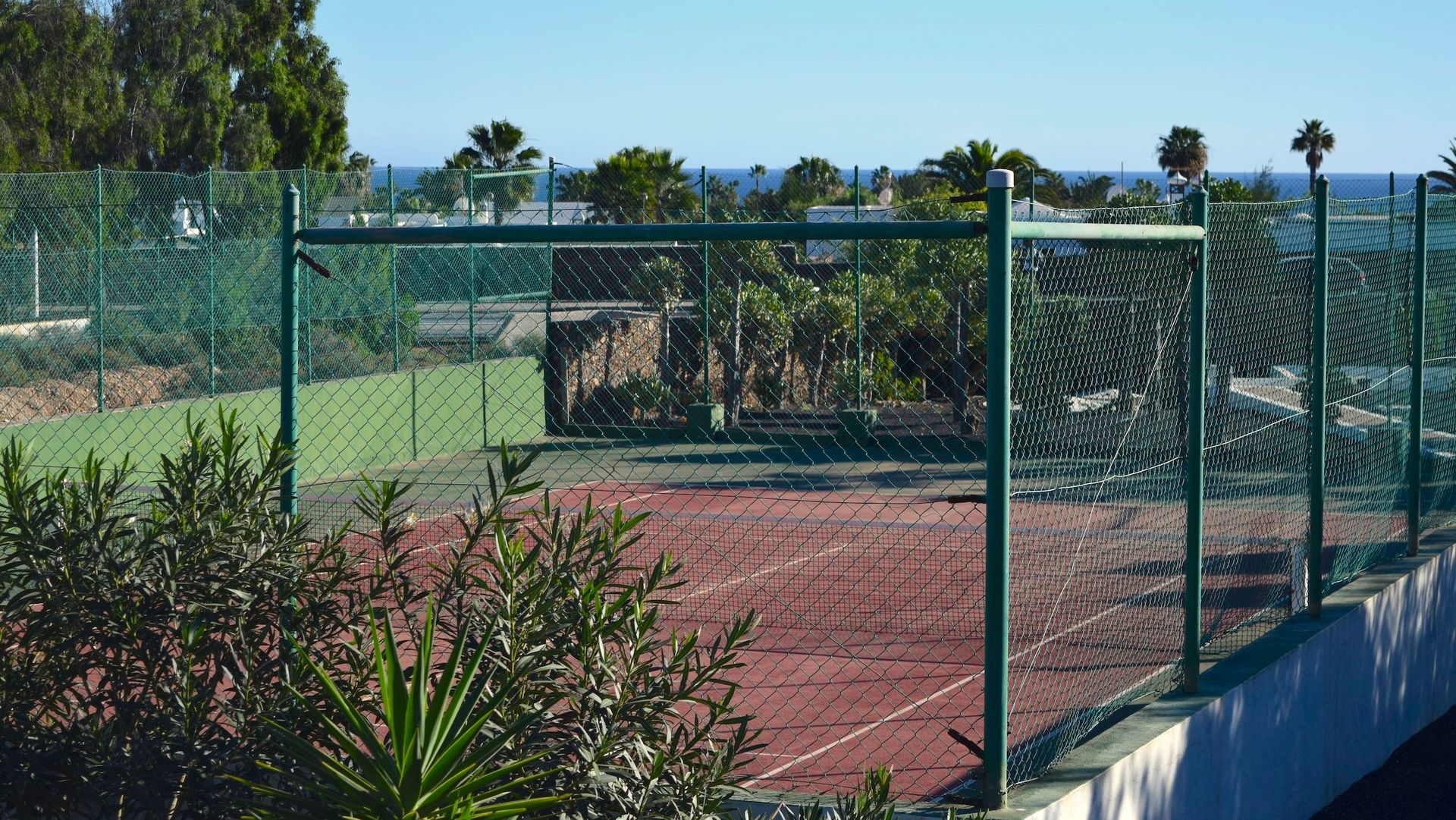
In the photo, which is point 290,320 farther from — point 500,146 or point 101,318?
point 500,146

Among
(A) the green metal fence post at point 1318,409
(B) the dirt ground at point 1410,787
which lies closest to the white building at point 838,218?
(B) the dirt ground at point 1410,787

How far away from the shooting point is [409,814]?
292cm

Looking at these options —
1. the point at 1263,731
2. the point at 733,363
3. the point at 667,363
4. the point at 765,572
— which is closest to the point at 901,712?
the point at 1263,731

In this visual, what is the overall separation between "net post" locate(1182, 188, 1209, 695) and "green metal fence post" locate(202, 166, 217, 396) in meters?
11.5

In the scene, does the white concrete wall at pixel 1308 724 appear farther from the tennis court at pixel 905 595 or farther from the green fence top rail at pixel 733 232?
the green fence top rail at pixel 733 232

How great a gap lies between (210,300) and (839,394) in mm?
7094

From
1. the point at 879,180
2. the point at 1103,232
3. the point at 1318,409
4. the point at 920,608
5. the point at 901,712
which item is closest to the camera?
the point at 1103,232

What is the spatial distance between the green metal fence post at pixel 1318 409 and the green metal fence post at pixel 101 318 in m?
11.1

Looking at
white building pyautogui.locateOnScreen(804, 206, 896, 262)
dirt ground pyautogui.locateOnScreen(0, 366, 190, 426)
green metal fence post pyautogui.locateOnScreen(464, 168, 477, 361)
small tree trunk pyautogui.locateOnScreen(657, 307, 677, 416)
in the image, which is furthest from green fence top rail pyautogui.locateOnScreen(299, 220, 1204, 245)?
white building pyautogui.locateOnScreen(804, 206, 896, 262)

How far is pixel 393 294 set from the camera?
16.5m

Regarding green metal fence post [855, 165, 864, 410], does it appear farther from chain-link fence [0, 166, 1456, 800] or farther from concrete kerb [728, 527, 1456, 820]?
concrete kerb [728, 527, 1456, 820]

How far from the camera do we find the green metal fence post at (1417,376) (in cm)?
736

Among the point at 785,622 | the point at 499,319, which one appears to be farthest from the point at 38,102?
the point at 785,622

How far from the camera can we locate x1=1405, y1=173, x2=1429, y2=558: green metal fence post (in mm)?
7359
